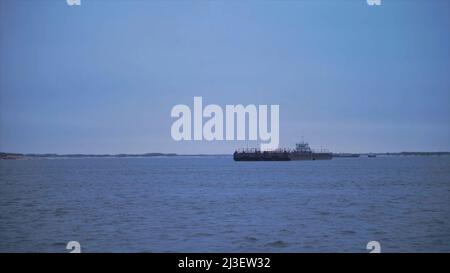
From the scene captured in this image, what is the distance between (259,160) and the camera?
141 meters

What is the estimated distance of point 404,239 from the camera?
56.0 feet

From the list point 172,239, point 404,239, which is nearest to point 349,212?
point 404,239

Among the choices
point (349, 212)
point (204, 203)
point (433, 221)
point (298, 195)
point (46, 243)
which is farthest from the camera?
point (298, 195)

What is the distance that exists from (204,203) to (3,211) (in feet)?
36.7

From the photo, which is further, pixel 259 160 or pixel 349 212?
pixel 259 160

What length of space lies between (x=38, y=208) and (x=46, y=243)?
497 inches

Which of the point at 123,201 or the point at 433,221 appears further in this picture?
the point at 123,201
